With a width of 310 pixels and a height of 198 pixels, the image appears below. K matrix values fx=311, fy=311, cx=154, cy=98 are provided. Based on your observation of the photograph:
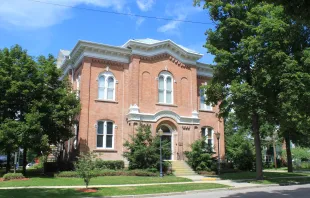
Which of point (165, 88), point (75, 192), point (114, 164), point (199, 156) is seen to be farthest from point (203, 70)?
point (75, 192)

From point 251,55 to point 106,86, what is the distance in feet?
41.7

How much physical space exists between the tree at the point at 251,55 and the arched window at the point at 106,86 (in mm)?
8810

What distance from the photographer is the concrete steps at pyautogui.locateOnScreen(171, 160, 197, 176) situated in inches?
1001

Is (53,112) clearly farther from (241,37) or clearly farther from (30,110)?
(241,37)

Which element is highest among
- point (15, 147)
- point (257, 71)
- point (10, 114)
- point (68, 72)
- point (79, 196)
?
point (68, 72)

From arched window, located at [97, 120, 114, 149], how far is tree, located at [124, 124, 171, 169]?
7.29 feet

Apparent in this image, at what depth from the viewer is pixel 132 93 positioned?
27.2 metres

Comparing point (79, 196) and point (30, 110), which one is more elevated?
point (30, 110)

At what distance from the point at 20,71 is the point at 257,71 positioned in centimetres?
1655

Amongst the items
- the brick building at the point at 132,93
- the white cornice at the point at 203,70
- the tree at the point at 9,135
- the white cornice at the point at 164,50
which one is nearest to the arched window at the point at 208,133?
the brick building at the point at 132,93

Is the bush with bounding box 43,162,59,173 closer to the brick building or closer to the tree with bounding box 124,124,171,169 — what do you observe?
the brick building

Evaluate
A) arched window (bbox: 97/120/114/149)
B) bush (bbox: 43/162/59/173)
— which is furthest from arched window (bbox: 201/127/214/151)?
bush (bbox: 43/162/59/173)

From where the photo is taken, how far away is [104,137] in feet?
86.0

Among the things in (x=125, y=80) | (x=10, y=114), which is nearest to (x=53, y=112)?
(x=10, y=114)
